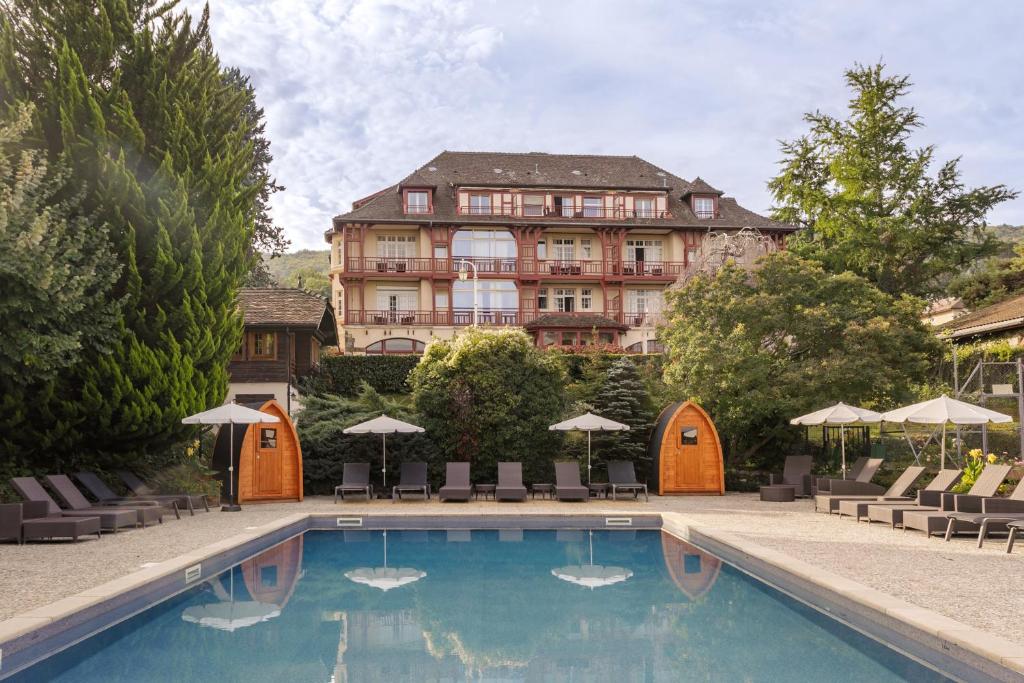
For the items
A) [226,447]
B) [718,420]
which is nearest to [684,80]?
[718,420]

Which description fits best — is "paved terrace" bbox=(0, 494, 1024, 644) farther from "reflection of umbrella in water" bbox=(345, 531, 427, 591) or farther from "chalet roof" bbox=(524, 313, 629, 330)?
"chalet roof" bbox=(524, 313, 629, 330)

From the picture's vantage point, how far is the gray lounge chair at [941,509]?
474 inches

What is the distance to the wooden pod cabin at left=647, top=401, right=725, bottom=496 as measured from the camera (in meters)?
19.2

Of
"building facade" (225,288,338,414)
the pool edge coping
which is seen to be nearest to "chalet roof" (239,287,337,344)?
"building facade" (225,288,338,414)

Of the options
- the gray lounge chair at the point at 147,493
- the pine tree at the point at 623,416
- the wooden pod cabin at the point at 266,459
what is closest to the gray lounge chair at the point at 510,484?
the pine tree at the point at 623,416

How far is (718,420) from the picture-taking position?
68.5ft

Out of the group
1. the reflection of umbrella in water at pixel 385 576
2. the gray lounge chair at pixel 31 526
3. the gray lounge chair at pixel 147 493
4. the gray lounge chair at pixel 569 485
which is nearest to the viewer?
the reflection of umbrella in water at pixel 385 576

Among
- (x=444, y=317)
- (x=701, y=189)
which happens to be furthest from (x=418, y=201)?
(x=701, y=189)

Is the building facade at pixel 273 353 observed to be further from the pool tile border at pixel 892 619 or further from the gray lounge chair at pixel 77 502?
the pool tile border at pixel 892 619

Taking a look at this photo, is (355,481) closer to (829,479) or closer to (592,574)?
(592,574)

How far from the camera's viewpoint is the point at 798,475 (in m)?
18.8

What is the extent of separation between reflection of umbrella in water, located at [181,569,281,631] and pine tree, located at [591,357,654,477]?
40.7 ft

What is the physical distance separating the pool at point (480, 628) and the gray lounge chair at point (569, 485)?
16.0ft

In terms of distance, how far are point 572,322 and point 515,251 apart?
18.7ft
